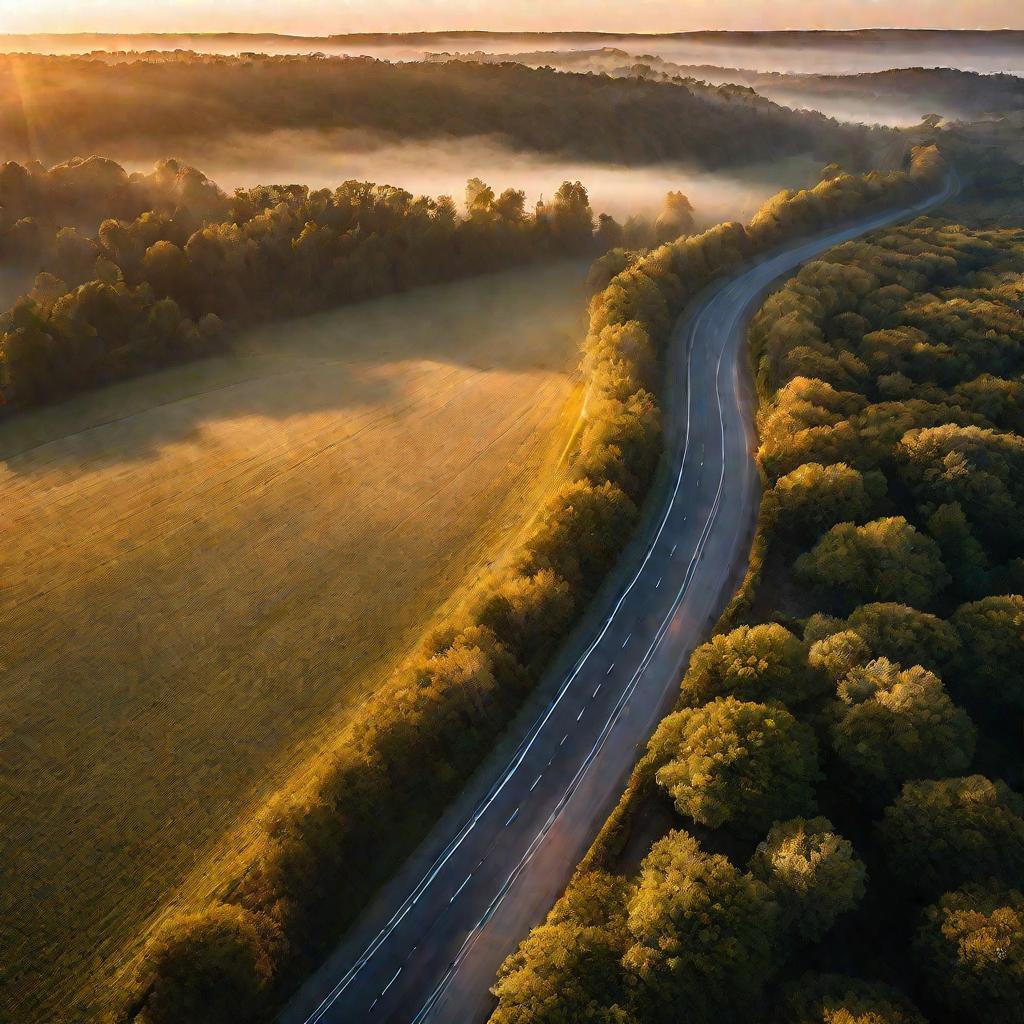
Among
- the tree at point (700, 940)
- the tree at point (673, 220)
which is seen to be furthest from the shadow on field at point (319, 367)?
the tree at point (700, 940)

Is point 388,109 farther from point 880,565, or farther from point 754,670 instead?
point 754,670

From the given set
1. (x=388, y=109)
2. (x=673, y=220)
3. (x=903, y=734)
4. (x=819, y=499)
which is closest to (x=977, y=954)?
(x=903, y=734)

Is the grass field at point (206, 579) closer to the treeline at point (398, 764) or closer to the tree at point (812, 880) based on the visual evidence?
the treeline at point (398, 764)

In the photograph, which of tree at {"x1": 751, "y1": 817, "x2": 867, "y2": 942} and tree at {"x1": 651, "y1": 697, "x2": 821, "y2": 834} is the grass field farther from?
tree at {"x1": 751, "y1": 817, "x2": 867, "y2": 942}

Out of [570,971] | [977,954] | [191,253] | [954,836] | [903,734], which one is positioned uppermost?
[191,253]

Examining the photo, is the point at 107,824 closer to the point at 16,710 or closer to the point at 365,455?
the point at 16,710

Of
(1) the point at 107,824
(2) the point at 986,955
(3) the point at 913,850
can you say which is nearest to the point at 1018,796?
(3) the point at 913,850

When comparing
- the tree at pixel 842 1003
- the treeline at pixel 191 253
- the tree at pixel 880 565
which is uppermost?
the treeline at pixel 191 253
